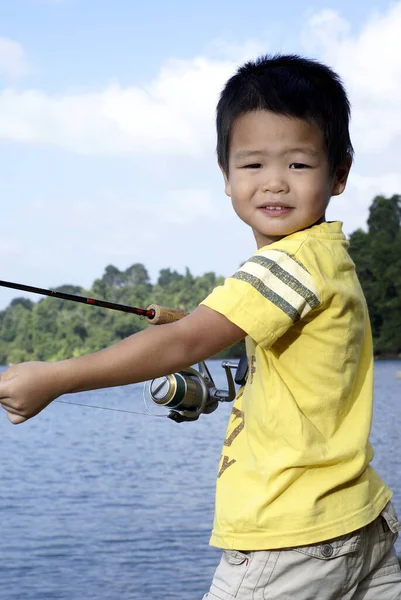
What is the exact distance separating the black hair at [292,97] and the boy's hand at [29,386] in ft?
2.48

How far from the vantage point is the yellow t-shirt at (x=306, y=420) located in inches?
85.4

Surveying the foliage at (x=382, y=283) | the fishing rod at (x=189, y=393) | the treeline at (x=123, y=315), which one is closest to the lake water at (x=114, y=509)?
the fishing rod at (x=189, y=393)

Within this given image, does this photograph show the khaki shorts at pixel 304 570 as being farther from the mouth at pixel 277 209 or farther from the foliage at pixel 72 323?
the foliage at pixel 72 323

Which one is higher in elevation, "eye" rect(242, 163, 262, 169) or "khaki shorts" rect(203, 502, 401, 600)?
"eye" rect(242, 163, 262, 169)

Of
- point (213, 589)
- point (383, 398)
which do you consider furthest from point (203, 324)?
point (383, 398)

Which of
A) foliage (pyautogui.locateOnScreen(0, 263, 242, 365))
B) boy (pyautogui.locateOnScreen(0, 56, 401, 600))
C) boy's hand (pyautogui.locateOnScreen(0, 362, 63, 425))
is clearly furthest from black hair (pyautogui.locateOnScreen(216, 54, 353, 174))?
foliage (pyautogui.locateOnScreen(0, 263, 242, 365))

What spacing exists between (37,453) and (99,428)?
6930 mm

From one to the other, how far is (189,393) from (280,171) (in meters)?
1.25

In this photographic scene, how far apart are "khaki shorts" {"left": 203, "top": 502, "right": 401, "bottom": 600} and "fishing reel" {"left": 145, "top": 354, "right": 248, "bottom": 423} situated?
98 cm

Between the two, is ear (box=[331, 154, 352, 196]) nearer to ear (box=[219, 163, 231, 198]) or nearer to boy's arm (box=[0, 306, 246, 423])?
ear (box=[219, 163, 231, 198])

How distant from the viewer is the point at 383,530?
2379 millimetres

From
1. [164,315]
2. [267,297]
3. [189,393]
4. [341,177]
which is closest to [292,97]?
[341,177]

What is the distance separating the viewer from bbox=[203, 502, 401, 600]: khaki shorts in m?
2.23

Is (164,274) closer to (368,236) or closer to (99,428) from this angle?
(368,236)
